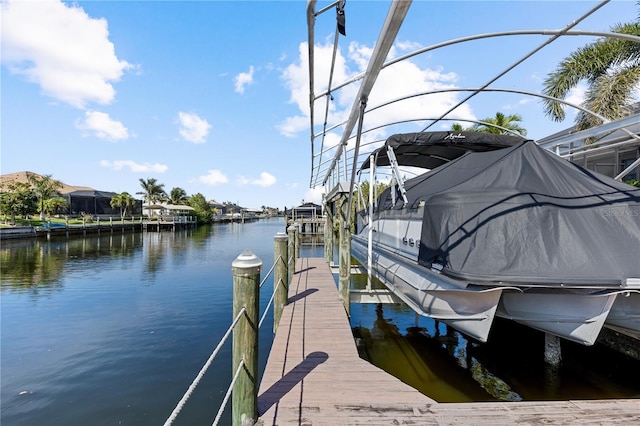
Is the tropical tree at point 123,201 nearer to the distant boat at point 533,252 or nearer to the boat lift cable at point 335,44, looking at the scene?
the boat lift cable at point 335,44

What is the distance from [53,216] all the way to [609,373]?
5465cm

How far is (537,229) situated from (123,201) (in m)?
56.4

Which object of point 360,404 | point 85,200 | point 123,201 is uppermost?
point 85,200

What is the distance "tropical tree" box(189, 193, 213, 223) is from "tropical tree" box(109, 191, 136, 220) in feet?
41.1

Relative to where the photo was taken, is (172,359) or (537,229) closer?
(537,229)

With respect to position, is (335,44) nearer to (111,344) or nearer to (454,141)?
(454,141)

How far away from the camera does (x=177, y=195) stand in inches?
2623

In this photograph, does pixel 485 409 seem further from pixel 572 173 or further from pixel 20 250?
pixel 20 250

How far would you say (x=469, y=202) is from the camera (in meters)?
3.65

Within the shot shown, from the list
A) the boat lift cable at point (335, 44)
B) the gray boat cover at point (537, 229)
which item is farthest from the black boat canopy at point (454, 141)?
the gray boat cover at point (537, 229)

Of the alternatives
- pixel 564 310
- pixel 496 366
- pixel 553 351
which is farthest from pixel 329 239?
pixel 564 310

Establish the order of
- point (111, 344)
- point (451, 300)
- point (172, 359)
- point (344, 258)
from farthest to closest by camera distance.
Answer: point (111, 344) → point (172, 359) → point (344, 258) → point (451, 300)

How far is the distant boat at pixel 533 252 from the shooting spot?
3084 mm

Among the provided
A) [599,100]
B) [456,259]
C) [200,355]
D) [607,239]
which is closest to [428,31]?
[456,259]
